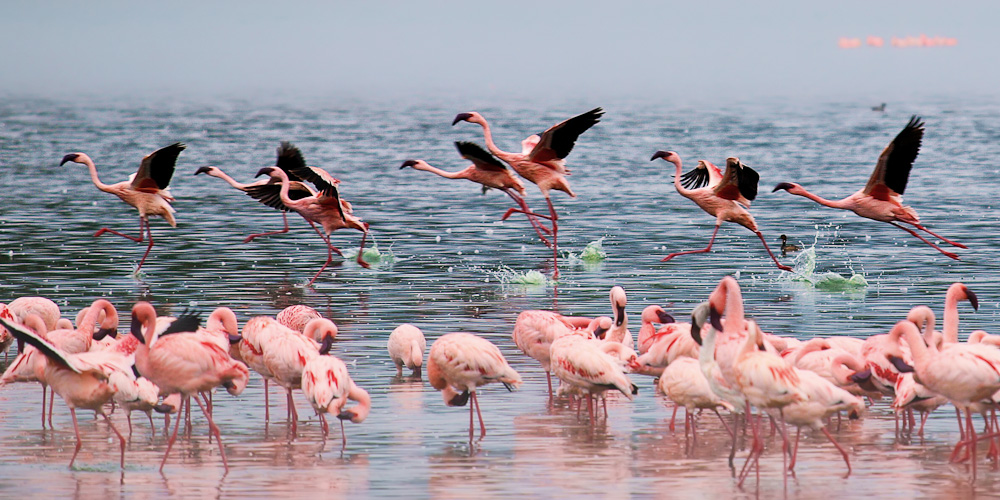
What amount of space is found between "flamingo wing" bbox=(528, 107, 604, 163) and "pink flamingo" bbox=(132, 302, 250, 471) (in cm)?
755

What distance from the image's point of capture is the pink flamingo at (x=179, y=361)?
8164 mm

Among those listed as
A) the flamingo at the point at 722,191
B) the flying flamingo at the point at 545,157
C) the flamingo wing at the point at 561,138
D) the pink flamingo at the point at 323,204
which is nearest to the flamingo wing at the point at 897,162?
the flamingo at the point at 722,191

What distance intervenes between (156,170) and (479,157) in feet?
12.5

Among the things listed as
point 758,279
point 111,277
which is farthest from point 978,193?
point 111,277

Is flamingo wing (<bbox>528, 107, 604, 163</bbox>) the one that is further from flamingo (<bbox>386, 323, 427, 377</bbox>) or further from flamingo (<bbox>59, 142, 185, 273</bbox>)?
flamingo (<bbox>386, 323, 427, 377</bbox>)

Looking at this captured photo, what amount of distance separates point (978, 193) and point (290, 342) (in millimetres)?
19800

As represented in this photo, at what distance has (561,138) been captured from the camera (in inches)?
647

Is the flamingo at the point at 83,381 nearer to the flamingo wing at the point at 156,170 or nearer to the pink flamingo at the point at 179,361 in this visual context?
the pink flamingo at the point at 179,361

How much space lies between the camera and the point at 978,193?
25.8m

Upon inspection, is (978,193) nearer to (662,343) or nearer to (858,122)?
(662,343)

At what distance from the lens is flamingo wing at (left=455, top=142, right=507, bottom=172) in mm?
16062

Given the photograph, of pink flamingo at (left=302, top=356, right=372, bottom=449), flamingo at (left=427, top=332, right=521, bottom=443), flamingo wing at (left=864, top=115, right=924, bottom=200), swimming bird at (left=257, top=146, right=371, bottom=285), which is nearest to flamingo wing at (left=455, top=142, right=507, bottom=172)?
swimming bird at (left=257, top=146, right=371, bottom=285)

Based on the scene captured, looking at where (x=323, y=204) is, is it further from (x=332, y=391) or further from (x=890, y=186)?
(x=332, y=391)

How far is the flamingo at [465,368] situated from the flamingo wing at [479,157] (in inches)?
258
